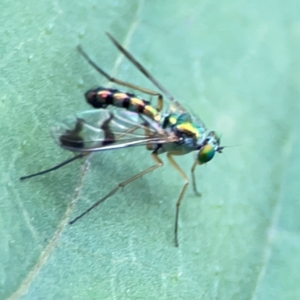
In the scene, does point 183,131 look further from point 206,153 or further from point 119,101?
point 119,101

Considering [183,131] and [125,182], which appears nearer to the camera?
[125,182]

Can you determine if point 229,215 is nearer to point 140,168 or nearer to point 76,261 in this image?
point 140,168

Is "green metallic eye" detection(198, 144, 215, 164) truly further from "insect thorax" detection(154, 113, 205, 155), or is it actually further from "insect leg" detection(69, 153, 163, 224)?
"insect leg" detection(69, 153, 163, 224)

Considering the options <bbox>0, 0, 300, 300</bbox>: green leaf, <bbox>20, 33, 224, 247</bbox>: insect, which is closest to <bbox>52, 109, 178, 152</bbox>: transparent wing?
<bbox>20, 33, 224, 247</bbox>: insect

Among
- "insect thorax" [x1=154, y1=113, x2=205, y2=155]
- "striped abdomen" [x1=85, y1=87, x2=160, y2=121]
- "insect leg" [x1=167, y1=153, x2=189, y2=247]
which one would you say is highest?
"striped abdomen" [x1=85, y1=87, x2=160, y2=121]

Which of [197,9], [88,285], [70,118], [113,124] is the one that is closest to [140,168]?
[113,124]

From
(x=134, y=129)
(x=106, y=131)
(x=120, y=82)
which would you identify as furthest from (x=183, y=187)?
(x=120, y=82)
